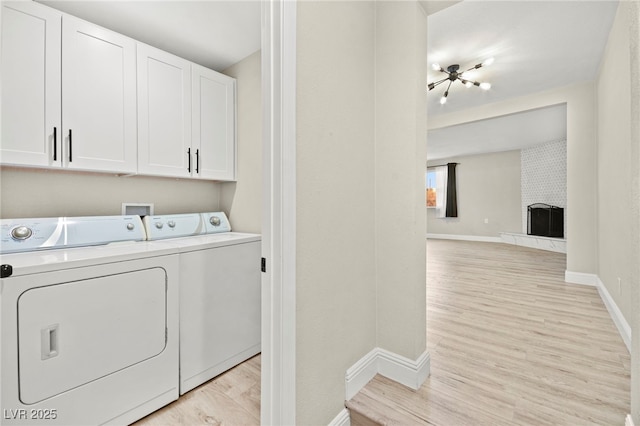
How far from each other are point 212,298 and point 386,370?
116 centimetres

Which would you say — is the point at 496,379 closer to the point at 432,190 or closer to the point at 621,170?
the point at 621,170

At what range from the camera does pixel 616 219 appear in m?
2.30

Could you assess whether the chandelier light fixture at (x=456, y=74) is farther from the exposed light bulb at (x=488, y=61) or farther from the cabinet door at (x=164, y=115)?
the cabinet door at (x=164, y=115)

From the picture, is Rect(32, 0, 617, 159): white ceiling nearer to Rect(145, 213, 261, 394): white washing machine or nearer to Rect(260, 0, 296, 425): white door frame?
Rect(260, 0, 296, 425): white door frame

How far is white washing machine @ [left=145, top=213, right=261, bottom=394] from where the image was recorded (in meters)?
1.67

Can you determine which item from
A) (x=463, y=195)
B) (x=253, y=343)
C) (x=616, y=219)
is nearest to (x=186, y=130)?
(x=253, y=343)

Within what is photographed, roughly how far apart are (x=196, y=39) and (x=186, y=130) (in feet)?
2.41

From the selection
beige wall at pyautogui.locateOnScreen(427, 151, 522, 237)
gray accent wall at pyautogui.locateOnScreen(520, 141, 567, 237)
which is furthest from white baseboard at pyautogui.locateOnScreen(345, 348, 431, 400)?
beige wall at pyautogui.locateOnScreen(427, 151, 522, 237)

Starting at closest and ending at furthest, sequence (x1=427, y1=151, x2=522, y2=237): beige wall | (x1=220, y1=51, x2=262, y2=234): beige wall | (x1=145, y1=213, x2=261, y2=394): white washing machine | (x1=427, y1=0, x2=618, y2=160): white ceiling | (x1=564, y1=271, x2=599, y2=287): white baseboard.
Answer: (x1=145, y1=213, x2=261, y2=394): white washing machine, (x1=427, y1=0, x2=618, y2=160): white ceiling, (x1=220, y1=51, x2=262, y2=234): beige wall, (x1=564, y1=271, x2=599, y2=287): white baseboard, (x1=427, y1=151, x2=522, y2=237): beige wall

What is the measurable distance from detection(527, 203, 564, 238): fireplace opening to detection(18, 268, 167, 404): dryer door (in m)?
8.17

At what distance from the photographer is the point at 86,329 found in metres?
1.29

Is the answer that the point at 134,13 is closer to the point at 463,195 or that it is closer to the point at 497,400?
the point at 497,400

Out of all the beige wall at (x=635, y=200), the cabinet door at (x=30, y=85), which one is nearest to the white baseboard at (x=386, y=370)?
the beige wall at (x=635, y=200)

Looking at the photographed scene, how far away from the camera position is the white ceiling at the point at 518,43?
88.2 inches
